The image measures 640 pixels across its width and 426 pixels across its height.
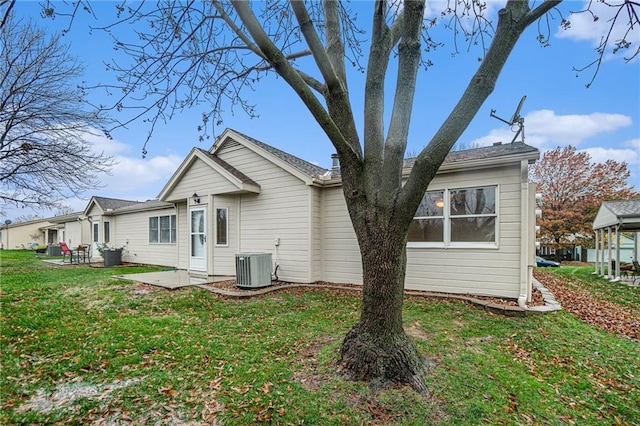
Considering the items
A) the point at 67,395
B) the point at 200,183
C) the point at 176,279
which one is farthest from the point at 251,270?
the point at 67,395

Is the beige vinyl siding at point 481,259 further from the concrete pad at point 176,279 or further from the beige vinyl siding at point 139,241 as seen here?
the beige vinyl siding at point 139,241

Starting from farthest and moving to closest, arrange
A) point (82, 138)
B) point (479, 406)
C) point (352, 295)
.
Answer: point (82, 138)
point (352, 295)
point (479, 406)

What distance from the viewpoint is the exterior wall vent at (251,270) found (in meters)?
8.09

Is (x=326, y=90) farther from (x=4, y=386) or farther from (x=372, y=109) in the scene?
(x=4, y=386)

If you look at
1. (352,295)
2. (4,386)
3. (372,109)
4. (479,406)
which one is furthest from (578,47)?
(4,386)

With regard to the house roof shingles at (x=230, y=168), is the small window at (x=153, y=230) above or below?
below

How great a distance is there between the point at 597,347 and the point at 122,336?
7.46m

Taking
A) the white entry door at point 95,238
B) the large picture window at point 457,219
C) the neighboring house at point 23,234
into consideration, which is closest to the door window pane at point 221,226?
the large picture window at point 457,219

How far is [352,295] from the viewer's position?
7.46 meters

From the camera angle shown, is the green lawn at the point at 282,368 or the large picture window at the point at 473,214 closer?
the green lawn at the point at 282,368

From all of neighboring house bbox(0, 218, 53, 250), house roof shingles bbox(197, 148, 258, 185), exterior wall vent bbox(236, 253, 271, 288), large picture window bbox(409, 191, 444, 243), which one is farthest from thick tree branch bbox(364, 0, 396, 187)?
neighboring house bbox(0, 218, 53, 250)

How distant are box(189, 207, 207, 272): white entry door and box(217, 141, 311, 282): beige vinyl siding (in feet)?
5.09

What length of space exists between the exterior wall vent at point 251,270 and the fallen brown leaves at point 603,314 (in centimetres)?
719

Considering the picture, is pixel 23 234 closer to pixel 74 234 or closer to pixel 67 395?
pixel 74 234
